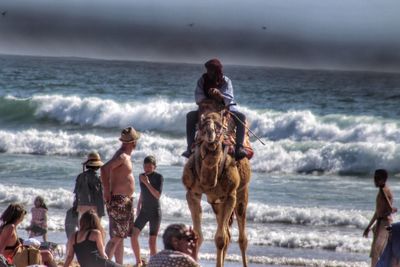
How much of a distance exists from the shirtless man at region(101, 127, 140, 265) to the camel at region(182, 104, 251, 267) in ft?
2.17

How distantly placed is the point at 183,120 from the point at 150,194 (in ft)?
91.0

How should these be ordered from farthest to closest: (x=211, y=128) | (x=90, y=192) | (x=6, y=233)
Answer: (x=90, y=192), (x=211, y=128), (x=6, y=233)

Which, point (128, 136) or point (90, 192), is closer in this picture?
point (128, 136)

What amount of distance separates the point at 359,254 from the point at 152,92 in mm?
43773

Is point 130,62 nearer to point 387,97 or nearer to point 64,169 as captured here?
point 387,97

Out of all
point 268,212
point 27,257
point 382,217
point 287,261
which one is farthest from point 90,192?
point 268,212

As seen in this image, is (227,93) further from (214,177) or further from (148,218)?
(148,218)

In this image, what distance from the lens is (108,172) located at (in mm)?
13078

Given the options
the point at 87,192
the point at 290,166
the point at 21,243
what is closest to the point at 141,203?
the point at 87,192

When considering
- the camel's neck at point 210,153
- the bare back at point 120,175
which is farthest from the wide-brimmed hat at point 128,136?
the camel's neck at point 210,153

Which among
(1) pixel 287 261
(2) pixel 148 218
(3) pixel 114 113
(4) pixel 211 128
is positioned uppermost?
(4) pixel 211 128

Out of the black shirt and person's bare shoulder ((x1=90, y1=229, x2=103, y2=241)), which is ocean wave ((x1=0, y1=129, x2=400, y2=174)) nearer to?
the black shirt

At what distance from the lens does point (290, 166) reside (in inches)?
1245

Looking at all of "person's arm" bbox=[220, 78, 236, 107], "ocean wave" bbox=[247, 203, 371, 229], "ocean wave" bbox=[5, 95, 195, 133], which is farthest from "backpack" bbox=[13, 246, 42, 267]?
"ocean wave" bbox=[5, 95, 195, 133]
